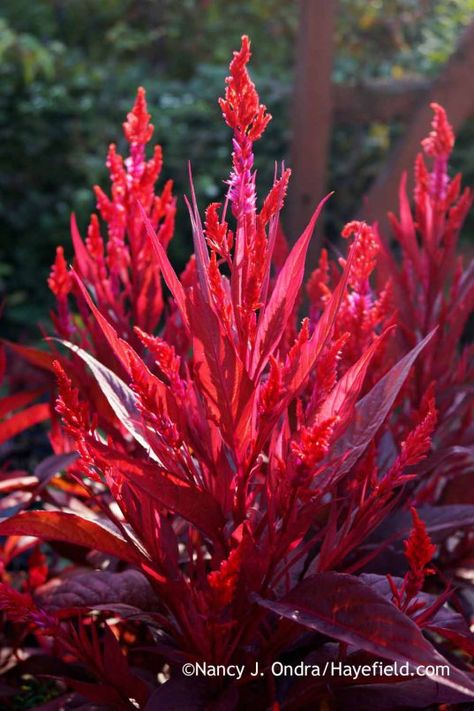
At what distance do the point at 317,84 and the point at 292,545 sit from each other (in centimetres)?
336

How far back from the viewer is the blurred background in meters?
4.13

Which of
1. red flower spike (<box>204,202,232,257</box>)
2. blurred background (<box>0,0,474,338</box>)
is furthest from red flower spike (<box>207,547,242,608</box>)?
blurred background (<box>0,0,474,338</box>)

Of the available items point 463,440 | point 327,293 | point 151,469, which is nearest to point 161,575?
point 151,469

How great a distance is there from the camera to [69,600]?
1212 mm

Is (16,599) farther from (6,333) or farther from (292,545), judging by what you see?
(6,333)

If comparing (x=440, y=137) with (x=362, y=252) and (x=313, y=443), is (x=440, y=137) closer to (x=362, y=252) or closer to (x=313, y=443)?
(x=362, y=252)

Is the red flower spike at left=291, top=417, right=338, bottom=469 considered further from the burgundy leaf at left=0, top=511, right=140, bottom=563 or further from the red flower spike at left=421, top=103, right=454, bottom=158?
the red flower spike at left=421, top=103, right=454, bottom=158

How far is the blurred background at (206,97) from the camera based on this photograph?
4.13m

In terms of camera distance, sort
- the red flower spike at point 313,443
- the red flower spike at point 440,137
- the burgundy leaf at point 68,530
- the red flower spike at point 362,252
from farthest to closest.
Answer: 1. the red flower spike at point 440,137
2. the red flower spike at point 362,252
3. the burgundy leaf at point 68,530
4. the red flower spike at point 313,443

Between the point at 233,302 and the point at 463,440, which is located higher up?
the point at 233,302

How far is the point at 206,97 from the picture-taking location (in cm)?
491

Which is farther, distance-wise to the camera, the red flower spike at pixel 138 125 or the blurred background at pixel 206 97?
the blurred background at pixel 206 97

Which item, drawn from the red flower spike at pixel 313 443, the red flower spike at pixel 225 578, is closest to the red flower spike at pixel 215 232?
the red flower spike at pixel 313 443

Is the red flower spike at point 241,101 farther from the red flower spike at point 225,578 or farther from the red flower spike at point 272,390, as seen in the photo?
the red flower spike at point 225,578
